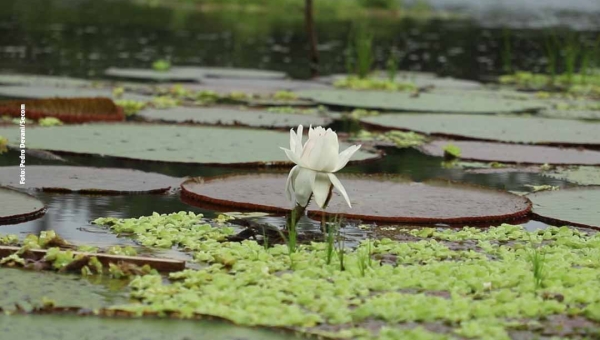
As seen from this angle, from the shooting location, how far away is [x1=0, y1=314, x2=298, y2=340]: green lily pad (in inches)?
138

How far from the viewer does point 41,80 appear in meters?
11.6

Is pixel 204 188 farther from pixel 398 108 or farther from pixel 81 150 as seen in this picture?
pixel 398 108

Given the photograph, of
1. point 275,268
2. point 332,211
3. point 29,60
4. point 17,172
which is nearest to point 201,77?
point 29,60

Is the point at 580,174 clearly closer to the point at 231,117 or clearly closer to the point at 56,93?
the point at 231,117

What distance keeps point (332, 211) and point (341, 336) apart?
1938 mm

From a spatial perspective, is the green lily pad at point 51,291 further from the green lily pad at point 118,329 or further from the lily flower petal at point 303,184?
the lily flower petal at point 303,184

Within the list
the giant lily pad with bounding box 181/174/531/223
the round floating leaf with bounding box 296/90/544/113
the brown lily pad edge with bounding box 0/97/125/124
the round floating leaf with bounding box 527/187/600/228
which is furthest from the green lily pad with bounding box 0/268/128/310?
the round floating leaf with bounding box 296/90/544/113

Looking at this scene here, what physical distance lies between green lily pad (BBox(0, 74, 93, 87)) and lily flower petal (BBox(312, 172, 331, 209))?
6.95 metres

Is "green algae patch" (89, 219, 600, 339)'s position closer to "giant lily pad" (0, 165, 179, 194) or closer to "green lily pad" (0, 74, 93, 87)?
"giant lily pad" (0, 165, 179, 194)

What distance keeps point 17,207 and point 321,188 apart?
4.83ft

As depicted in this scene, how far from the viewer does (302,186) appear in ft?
15.5

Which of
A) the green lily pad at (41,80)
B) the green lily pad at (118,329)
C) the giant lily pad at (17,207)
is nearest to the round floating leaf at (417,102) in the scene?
the green lily pad at (41,80)

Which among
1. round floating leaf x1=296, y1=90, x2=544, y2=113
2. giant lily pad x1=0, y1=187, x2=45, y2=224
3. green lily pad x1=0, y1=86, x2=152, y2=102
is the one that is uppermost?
round floating leaf x1=296, y1=90, x2=544, y2=113

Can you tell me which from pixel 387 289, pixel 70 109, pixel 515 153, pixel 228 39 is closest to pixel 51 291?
pixel 387 289
